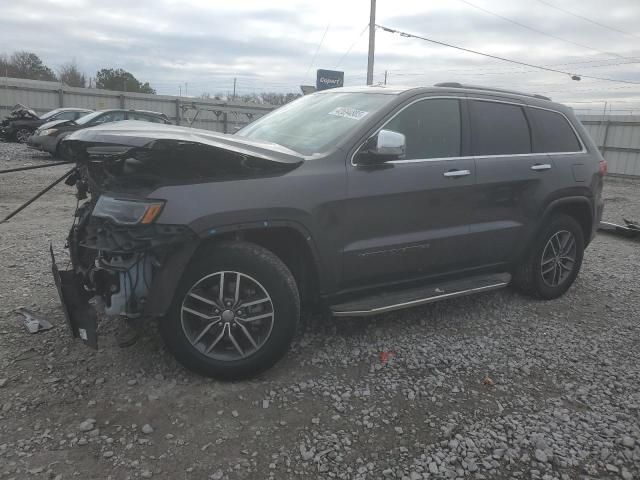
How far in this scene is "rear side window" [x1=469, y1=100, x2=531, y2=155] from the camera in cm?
420

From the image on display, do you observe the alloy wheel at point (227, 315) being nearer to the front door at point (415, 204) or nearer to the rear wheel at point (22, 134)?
the front door at point (415, 204)

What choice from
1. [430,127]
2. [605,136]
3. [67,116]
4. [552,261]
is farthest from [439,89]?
[605,136]

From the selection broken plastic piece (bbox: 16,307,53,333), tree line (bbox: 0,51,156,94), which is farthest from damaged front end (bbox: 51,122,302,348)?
tree line (bbox: 0,51,156,94)

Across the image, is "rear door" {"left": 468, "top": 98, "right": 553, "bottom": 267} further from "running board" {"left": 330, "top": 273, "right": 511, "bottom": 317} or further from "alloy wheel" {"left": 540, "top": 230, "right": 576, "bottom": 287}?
"alloy wheel" {"left": 540, "top": 230, "right": 576, "bottom": 287}

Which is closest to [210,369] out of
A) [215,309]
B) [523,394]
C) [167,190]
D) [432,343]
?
[215,309]

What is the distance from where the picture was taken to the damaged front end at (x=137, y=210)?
280 centimetres

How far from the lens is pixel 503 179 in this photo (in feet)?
13.9

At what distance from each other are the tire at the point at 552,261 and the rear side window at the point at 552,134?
0.65 m

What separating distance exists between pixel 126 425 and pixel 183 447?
1.24 feet

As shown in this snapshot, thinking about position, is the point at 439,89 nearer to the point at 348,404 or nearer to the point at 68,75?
the point at 348,404

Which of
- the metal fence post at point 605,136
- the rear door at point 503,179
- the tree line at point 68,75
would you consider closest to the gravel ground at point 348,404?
the rear door at point 503,179

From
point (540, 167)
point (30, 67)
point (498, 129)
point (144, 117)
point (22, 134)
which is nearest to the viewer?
point (498, 129)

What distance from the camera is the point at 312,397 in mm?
3068

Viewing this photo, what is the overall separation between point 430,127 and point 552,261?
1.95 m
